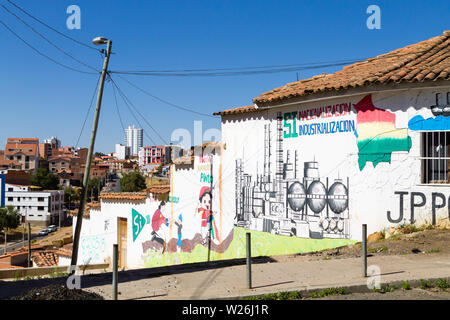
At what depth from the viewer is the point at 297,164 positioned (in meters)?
12.5

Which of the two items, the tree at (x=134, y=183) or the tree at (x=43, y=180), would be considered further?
the tree at (x=43, y=180)

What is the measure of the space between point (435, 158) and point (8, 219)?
213 feet

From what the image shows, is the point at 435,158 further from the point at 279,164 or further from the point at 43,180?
the point at 43,180

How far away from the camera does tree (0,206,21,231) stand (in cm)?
6231

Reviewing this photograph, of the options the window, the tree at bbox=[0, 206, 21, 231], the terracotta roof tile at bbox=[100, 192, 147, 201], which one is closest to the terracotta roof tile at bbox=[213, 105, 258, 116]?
the terracotta roof tile at bbox=[100, 192, 147, 201]

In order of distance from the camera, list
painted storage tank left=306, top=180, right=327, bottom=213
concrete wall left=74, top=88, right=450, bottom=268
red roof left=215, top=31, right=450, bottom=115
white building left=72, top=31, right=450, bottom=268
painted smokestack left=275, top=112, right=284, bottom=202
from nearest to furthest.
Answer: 1. red roof left=215, top=31, right=450, bottom=115
2. white building left=72, top=31, right=450, bottom=268
3. concrete wall left=74, top=88, right=450, bottom=268
4. painted storage tank left=306, top=180, right=327, bottom=213
5. painted smokestack left=275, top=112, right=284, bottom=202

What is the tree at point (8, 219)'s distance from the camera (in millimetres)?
62312

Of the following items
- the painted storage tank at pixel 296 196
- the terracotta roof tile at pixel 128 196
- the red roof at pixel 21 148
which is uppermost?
the red roof at pixel 21 148

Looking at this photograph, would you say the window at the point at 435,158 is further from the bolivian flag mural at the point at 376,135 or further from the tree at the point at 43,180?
the tree at the point at 43,180

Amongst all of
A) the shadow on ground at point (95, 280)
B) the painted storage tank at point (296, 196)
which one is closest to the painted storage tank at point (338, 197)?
the painted storage tank at point (296, 196)

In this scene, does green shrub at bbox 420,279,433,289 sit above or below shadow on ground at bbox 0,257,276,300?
above

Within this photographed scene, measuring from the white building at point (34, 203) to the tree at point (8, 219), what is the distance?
26.2 ft

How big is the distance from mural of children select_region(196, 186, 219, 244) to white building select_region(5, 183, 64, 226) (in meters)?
65.1

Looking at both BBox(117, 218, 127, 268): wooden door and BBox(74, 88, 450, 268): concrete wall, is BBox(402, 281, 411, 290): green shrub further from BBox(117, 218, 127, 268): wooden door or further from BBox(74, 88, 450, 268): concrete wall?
BBox(117, 218, 127, 268): wooden door
